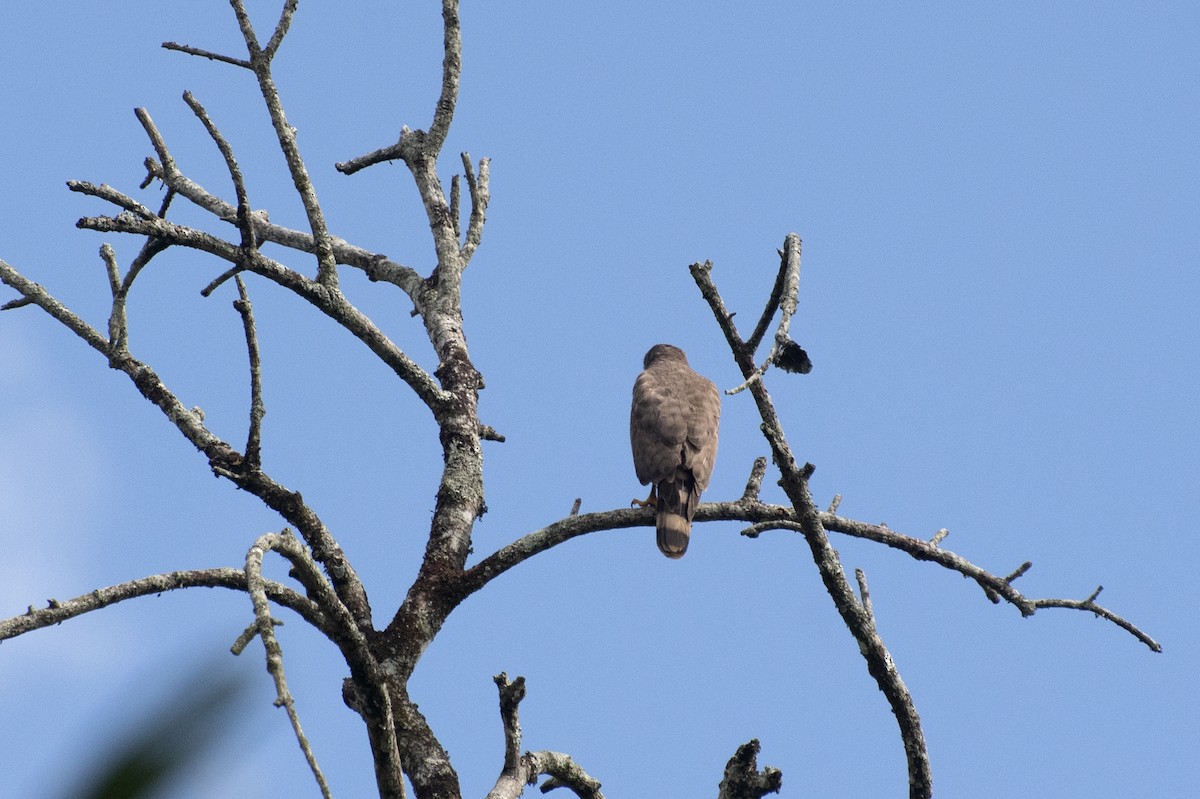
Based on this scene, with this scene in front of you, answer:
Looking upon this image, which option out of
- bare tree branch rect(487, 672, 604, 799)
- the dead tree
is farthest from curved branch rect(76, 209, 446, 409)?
bare tree branch rect(487, 672, 604, 799)

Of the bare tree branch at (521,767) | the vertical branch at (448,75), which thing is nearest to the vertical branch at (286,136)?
the vertical branch at (448,75)

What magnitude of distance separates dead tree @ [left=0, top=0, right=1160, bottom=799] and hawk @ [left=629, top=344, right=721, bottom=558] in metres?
0.81

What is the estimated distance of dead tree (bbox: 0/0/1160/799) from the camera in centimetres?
389

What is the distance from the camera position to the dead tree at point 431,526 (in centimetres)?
389

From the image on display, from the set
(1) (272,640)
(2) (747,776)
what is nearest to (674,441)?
(2) (747,776)

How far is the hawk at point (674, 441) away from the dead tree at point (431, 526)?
81cm

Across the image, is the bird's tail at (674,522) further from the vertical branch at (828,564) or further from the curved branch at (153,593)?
the curved branch at (153,593)

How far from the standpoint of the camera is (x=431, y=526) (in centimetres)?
524

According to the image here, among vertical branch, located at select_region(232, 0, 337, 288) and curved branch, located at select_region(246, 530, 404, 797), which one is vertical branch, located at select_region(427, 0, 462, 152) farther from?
curved branch, located at select_region(246, 530, 404, 797)

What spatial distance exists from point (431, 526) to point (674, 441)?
86.7 inches

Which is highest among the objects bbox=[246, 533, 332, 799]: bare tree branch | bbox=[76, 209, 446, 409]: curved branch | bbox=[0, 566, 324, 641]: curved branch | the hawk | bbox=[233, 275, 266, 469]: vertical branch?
the hawk

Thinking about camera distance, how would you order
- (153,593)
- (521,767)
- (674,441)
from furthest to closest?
1. (674,441)
2. (521,767)
3. (153,593)

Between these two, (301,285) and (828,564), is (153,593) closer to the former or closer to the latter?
(301,285)

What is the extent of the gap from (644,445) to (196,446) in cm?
298
